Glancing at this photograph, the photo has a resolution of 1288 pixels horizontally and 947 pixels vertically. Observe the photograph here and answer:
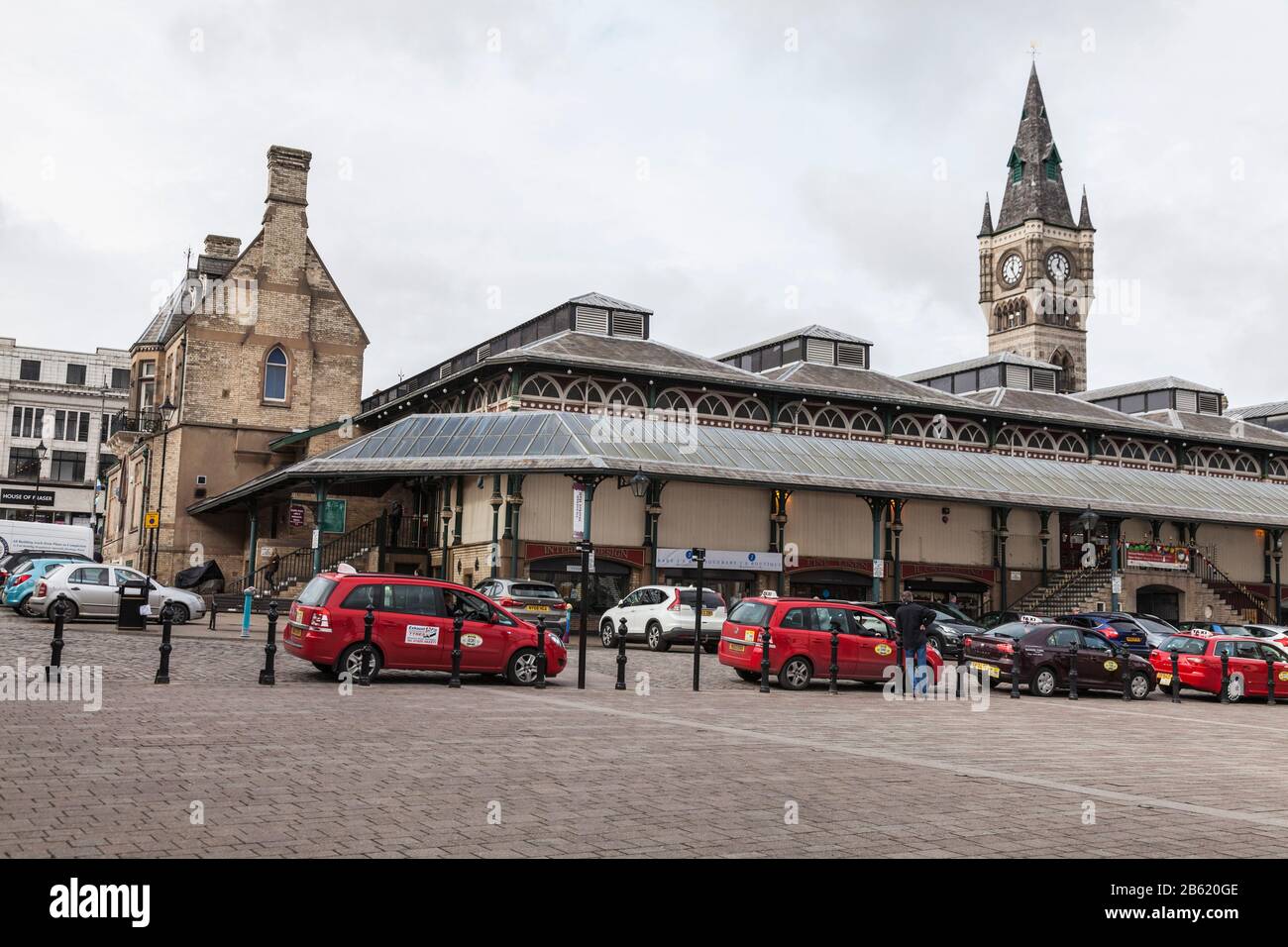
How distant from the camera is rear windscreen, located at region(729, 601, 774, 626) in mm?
21344

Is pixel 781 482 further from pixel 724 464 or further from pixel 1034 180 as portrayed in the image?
pixel 1034 180

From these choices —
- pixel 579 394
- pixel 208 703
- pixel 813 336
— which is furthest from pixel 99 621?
pixel 813 336

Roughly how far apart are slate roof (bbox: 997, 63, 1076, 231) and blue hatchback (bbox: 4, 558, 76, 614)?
108m

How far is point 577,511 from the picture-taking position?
1398 inches

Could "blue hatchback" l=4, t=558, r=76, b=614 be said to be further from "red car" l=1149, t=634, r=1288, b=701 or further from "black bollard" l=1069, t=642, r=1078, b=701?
"red car" l=1149, t=634, r=1288, b=701

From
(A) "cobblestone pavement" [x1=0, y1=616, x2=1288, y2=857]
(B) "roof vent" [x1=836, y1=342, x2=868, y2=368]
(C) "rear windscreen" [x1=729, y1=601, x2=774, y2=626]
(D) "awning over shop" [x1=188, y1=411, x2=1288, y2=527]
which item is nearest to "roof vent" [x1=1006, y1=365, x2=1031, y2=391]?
(B) "roof vent" [x1=836, y1=342, x2=868, y2=368]

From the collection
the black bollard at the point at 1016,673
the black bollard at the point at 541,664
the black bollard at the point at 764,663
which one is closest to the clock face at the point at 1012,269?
the black bollard at the point at 1016,673

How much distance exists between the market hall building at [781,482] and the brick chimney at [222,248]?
34.1ft

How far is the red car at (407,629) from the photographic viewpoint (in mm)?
17250

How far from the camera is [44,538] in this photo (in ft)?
143

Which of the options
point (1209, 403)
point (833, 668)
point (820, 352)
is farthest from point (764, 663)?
point (1209, 403)

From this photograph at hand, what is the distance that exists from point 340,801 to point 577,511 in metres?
27.4

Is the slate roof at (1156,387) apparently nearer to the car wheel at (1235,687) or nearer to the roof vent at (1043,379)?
the roof vent at (1043,379)
